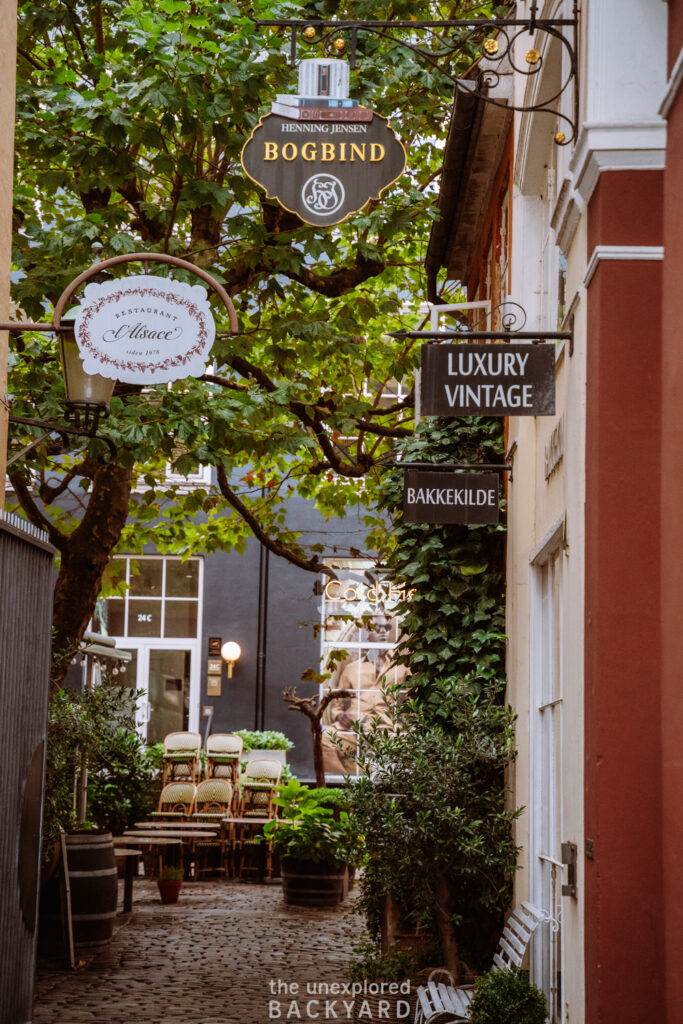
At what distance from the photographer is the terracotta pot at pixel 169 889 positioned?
14.5 m

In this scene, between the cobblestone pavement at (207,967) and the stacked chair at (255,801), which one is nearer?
the cobblestone pavement at (207,967)

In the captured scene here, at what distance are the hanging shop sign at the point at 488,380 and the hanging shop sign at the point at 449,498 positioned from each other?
103 inches

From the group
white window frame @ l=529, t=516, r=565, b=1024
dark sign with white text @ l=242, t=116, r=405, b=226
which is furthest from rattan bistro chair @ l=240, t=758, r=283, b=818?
dark sign with white text @ l=242, t=116, r=405, b=226

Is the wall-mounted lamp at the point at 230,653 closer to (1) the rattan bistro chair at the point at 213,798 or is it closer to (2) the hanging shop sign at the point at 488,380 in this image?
(1) the rattan bistro chair at the point at 213,798

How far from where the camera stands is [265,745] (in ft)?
63.9

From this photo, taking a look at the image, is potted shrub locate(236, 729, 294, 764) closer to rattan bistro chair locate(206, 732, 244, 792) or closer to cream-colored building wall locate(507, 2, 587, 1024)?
rattan bistro chair locate(206, 732, 244, 792)

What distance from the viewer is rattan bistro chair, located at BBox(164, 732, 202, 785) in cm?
1820

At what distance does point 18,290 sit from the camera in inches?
380

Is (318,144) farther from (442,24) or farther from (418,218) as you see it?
(418,218)

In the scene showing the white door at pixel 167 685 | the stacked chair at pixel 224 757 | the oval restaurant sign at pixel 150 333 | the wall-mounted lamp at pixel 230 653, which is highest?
the oval restaurant sign at pixel 150 333

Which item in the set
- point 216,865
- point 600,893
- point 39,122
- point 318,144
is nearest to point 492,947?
point 600,893

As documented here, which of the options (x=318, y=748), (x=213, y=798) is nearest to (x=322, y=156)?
(x=318, y=748)

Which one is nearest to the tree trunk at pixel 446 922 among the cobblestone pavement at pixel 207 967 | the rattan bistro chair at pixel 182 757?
the cobblestone pavement at pixel 207 967

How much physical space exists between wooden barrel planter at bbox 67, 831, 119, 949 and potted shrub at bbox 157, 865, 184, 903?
372cm
